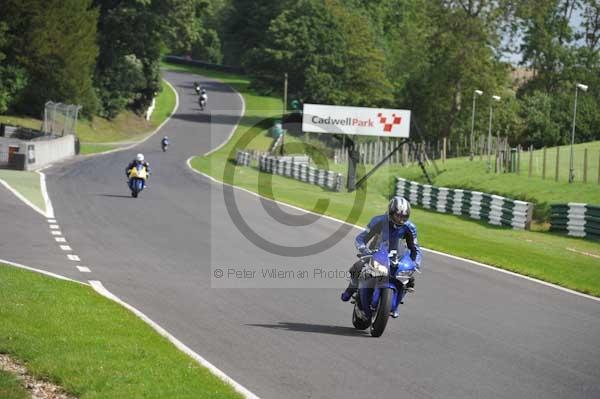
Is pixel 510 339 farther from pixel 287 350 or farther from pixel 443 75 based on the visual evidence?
pixel 443 75

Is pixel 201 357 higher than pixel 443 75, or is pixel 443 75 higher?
pixel 443 75

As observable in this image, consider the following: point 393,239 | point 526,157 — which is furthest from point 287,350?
point 526,157

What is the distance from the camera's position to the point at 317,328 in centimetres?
1328

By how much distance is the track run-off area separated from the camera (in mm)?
10312

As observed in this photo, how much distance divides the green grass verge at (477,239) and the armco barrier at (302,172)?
2.71 feet

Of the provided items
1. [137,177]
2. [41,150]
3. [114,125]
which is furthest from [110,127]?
[137,177]

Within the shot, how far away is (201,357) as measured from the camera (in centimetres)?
1086

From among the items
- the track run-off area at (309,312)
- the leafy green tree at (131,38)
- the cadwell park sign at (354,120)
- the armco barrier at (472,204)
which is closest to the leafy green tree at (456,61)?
the leafy green tree at (131,38)

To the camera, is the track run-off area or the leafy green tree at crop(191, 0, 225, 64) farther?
the leafy green tree at crop(191, 0, 225, 64)

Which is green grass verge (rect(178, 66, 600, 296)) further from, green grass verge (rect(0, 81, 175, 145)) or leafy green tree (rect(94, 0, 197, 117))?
leafy green tree (rect(94, 0, 197, 117))

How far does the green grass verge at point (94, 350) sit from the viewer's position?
890 cm

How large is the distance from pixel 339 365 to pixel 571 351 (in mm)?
3178

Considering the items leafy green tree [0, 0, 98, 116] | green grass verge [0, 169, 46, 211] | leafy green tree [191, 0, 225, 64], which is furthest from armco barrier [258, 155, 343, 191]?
leafy green tree [191, 0, 225, 64]

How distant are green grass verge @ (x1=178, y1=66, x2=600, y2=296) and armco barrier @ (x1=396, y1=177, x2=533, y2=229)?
553mm
